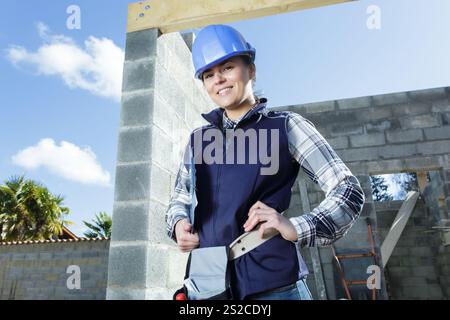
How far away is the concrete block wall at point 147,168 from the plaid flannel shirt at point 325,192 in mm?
681

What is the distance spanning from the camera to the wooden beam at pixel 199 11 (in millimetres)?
2195

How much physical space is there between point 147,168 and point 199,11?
41.5 inches

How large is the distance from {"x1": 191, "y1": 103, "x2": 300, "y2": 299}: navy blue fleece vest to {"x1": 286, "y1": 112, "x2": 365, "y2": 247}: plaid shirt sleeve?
0.06m

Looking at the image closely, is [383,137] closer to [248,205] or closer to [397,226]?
[397,226]

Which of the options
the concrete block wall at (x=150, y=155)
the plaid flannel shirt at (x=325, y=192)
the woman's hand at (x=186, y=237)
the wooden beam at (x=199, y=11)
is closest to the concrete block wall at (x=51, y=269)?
the concrete block wall at (x=150, y=155)

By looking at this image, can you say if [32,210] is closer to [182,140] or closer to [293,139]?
[182,140]

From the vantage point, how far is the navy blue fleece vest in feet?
3.60

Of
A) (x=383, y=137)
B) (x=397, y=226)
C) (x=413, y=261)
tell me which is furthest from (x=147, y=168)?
(x=413, y=261)

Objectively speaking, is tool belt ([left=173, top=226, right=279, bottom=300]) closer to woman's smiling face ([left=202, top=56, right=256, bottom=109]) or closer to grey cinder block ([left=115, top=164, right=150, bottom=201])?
woman's smiling face ([left=202, top=56, right=256, bottom=109])

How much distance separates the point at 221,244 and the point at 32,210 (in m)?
14.7

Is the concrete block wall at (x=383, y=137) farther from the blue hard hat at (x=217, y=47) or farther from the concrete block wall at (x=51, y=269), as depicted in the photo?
the concrete block wall at (x=51, y=269)

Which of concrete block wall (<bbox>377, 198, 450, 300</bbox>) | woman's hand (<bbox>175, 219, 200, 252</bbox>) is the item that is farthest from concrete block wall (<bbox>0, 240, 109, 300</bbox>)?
woman's hand (<bbox>175, 219, 200, 252</bbox>)

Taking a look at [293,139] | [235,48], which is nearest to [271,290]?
[293,139]

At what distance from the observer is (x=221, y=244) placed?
3.85 feet
